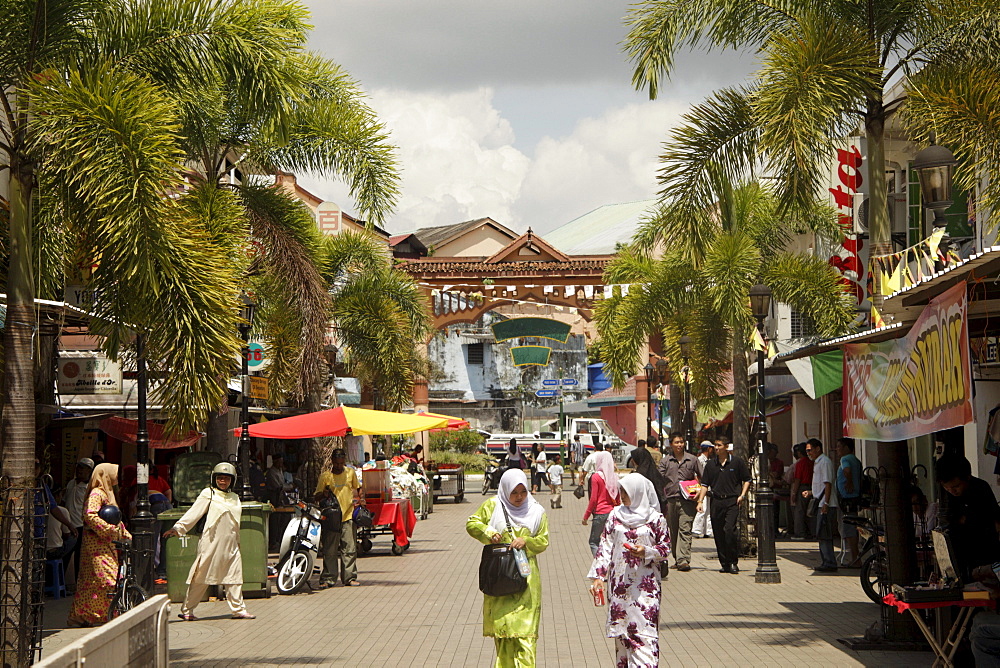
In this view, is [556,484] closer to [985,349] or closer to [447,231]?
[985,349]

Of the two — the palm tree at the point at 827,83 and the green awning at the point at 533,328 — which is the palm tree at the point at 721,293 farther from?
the green awning at the point at 533,328

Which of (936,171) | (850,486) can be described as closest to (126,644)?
(936,171)

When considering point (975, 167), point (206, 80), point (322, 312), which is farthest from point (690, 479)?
point (206, 80)

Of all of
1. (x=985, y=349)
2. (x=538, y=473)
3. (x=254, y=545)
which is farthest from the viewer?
(x=538, y=473)

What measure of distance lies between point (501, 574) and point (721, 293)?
54.0 ft

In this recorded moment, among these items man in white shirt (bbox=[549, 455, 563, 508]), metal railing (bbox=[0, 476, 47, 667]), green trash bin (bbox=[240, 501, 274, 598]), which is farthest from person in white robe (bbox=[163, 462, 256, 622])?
man in white shirt (bbox=[549, 455, 563, 508])

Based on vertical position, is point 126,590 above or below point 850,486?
below

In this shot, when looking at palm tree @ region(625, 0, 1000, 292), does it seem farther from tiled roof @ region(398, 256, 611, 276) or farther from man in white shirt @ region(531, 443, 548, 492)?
tiled roof @ region(398, 256, 611, 276)

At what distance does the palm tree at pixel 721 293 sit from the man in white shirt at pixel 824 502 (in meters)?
3.04

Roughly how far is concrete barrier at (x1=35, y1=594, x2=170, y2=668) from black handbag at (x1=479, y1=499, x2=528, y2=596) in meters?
2.31

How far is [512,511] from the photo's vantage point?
30.0 ft

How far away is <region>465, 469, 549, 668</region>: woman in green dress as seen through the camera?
346 inches

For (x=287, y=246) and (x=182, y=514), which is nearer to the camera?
(x=182, y=514)

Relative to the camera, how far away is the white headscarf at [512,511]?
9.07m
